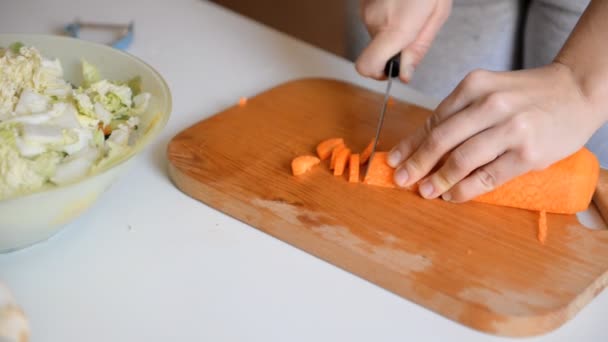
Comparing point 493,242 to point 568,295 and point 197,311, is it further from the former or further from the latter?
point 197,311

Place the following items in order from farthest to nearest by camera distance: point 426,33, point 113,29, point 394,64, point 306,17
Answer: point 306,17, point 113,29, point 426,33, point 394,64

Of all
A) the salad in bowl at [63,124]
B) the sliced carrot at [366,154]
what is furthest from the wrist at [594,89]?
the salad in bowl at [63,124]

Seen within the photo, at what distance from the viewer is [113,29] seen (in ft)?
5.96

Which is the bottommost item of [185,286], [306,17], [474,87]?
[306,17]

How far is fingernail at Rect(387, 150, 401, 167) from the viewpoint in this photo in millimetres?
1239

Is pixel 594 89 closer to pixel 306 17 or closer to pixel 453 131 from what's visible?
pixel 453 131

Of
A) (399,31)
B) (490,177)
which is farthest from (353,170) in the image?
(399,31)

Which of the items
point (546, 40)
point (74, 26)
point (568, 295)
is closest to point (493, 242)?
point (568, 295)

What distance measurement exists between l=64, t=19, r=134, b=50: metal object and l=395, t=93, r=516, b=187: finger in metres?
0.89

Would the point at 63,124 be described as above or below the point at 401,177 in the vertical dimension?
above

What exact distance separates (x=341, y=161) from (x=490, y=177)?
273 millimetres

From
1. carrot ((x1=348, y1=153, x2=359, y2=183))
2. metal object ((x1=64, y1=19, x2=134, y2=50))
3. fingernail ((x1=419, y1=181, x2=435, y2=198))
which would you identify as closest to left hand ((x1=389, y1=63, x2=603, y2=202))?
fingernail ((x1=419, y1=181, x2=435, y2=198))

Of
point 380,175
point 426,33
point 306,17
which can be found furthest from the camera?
point 306,17

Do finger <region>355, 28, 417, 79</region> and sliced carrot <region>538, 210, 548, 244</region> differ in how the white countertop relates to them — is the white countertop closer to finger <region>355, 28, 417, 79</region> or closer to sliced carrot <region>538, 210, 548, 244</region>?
sliced carrot <region>538, 210, 548, 244</region>
